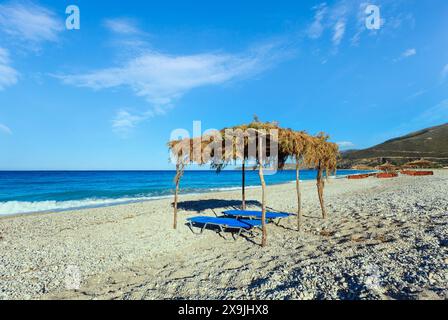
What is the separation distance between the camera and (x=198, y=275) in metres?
4.55

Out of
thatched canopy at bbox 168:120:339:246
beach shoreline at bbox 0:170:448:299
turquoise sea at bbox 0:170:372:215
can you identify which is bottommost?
turquoise sea at bbox 0:170:372:215

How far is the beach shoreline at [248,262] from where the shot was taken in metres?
3.56

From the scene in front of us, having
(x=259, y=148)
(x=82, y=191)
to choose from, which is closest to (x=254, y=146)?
(x=259, y=148)

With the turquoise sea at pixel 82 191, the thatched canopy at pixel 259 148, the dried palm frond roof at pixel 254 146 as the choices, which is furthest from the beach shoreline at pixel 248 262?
the turquoise sea at pixel 82 191

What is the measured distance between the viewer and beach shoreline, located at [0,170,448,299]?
3.56m

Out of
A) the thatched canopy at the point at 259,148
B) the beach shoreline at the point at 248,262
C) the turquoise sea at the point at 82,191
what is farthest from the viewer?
the turquoise sea at the point at 82,191

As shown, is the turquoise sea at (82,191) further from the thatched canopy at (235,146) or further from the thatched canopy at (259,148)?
the thatched canopy at (259,148)

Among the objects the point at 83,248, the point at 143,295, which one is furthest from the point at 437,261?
the point at 83,248

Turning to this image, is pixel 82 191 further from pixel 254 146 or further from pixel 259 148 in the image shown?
pixel 259 148

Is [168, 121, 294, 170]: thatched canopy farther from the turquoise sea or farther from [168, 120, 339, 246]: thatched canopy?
the turquoise sea

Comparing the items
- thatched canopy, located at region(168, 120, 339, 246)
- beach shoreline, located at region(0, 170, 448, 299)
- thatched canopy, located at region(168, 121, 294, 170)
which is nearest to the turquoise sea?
beach shoreline, located at region(0, 170, 448, 299)

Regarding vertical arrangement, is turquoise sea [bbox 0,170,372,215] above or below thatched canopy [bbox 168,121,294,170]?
below
